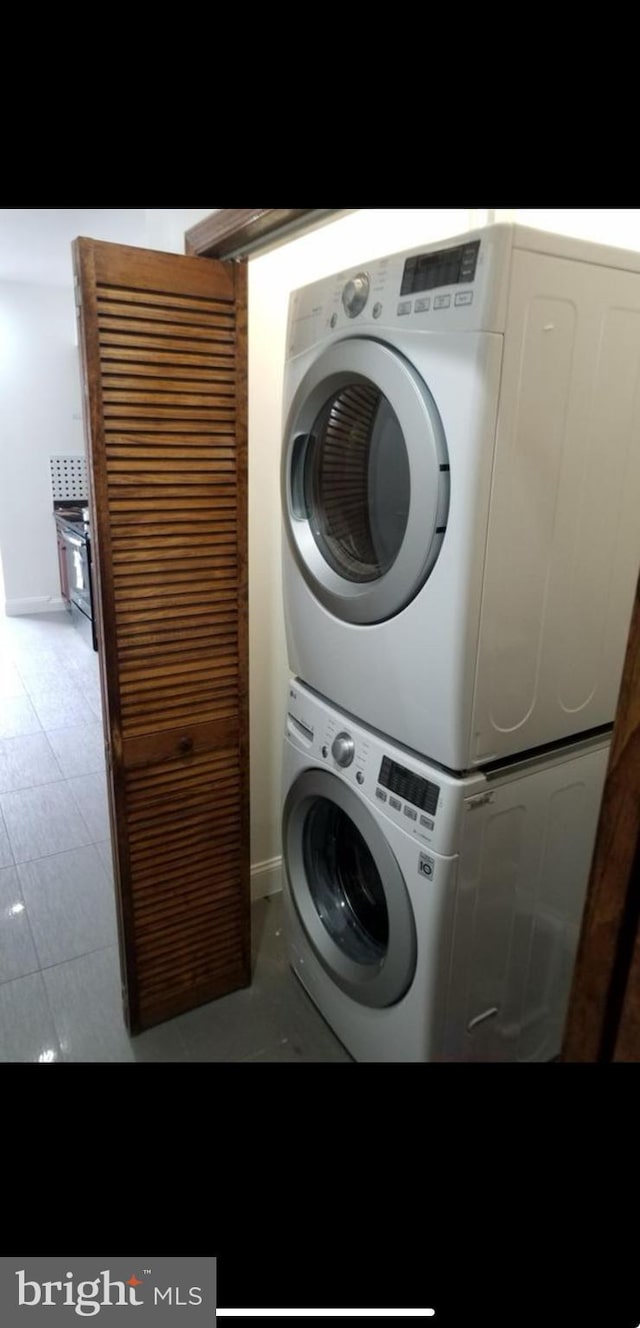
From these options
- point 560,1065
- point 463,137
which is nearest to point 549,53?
point 463,137

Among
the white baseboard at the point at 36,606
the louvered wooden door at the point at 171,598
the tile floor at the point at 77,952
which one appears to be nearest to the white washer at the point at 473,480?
the louvered wooden door at the point at 171,598

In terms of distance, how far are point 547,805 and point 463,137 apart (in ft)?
3.92

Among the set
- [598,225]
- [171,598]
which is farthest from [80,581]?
[598,225]

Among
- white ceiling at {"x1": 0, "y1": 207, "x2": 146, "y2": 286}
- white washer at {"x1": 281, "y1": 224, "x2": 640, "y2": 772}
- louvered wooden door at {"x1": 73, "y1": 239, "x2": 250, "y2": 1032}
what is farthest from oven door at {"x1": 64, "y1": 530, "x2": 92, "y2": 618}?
white washer at {"x1": 281, "y1": 224, "x2": 640, "y2": 772}

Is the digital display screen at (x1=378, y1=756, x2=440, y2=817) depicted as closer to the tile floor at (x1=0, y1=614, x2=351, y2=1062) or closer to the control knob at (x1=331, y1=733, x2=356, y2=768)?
the control knob at (x1=331, y1=733, x2=356, y2=768)

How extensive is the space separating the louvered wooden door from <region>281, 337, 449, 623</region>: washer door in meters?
0.15

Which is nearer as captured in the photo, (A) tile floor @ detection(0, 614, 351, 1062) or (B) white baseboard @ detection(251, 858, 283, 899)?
(A) tile floor @ detection(0, 614, 351, 1062)

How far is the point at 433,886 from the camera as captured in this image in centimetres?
122

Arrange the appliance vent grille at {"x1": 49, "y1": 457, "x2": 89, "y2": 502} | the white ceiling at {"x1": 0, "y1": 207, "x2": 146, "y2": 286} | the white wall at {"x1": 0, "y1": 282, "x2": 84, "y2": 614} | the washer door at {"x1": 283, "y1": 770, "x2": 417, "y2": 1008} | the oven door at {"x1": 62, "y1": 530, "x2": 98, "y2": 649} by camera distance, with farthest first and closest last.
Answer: the appliance vent grille at {"x1": 49, "y1": 457, "x2": 89, "y2": 502} → the white wall at {"x1": 0, "y1": 282, "x2": 84, "y2": 614} → the oven door at {"x1": 62, "y1": 530, "x2": 98, "y2": 649} → the white ceiling at {"x1": 0, "y1": 207, "x2": 146, "y2": 286} → the washer door at {"x1": 283, "y1": 770, "x2": 417, "y2": 1008}

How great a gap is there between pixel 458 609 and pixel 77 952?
1.58 m

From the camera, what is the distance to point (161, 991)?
5.59 ft

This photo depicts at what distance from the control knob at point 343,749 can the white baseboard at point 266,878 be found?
0.90 metres

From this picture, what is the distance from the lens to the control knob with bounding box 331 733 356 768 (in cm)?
141

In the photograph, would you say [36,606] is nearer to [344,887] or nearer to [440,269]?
[344,887]
